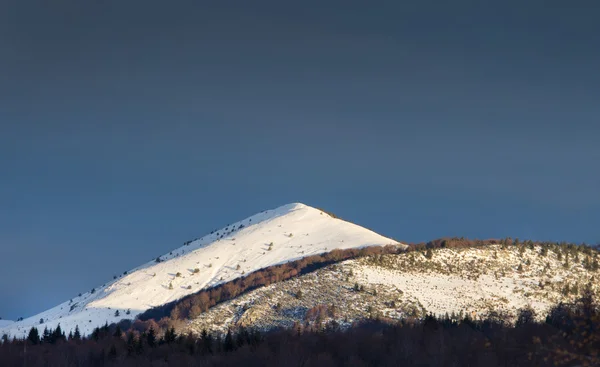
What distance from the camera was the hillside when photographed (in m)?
107

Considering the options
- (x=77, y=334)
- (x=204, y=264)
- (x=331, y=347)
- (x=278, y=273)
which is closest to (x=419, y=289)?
(x=278, y=273)

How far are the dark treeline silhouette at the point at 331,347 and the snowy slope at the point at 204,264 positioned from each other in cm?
3317

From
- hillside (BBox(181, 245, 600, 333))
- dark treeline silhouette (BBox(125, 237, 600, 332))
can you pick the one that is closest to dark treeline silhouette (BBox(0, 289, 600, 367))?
hillside (BBox(181, 245, 600, 333))

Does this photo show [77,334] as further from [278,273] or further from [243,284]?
[278,273]

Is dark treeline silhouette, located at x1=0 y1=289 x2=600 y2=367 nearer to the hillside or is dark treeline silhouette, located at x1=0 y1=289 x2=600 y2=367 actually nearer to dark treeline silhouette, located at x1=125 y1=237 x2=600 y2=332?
the hillside

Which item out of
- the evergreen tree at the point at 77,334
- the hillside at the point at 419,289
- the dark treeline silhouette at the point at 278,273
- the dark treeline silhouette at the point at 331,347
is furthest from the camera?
the dark treeline silhouette at the point at 278,273

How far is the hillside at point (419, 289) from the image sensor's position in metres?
107

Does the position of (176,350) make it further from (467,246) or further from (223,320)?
(467,246)

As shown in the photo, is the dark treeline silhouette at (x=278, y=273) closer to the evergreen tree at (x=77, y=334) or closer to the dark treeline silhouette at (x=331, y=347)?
the evergreen tree at (x=77, y=334)

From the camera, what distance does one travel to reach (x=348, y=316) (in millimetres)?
105250

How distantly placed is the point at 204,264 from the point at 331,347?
72.3 meters

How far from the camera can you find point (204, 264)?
153 metres

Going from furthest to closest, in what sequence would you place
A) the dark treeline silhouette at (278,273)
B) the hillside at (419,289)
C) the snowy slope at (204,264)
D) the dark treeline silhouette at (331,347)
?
the snowy slope at (204,264)
the dark treeline silhouette at (278,273)
the hillside at (419,289)
the dark treeline silhouette at (331,347)

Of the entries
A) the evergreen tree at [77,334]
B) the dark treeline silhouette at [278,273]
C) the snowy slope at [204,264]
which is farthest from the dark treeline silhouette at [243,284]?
the evergreen tree at [77,334]
